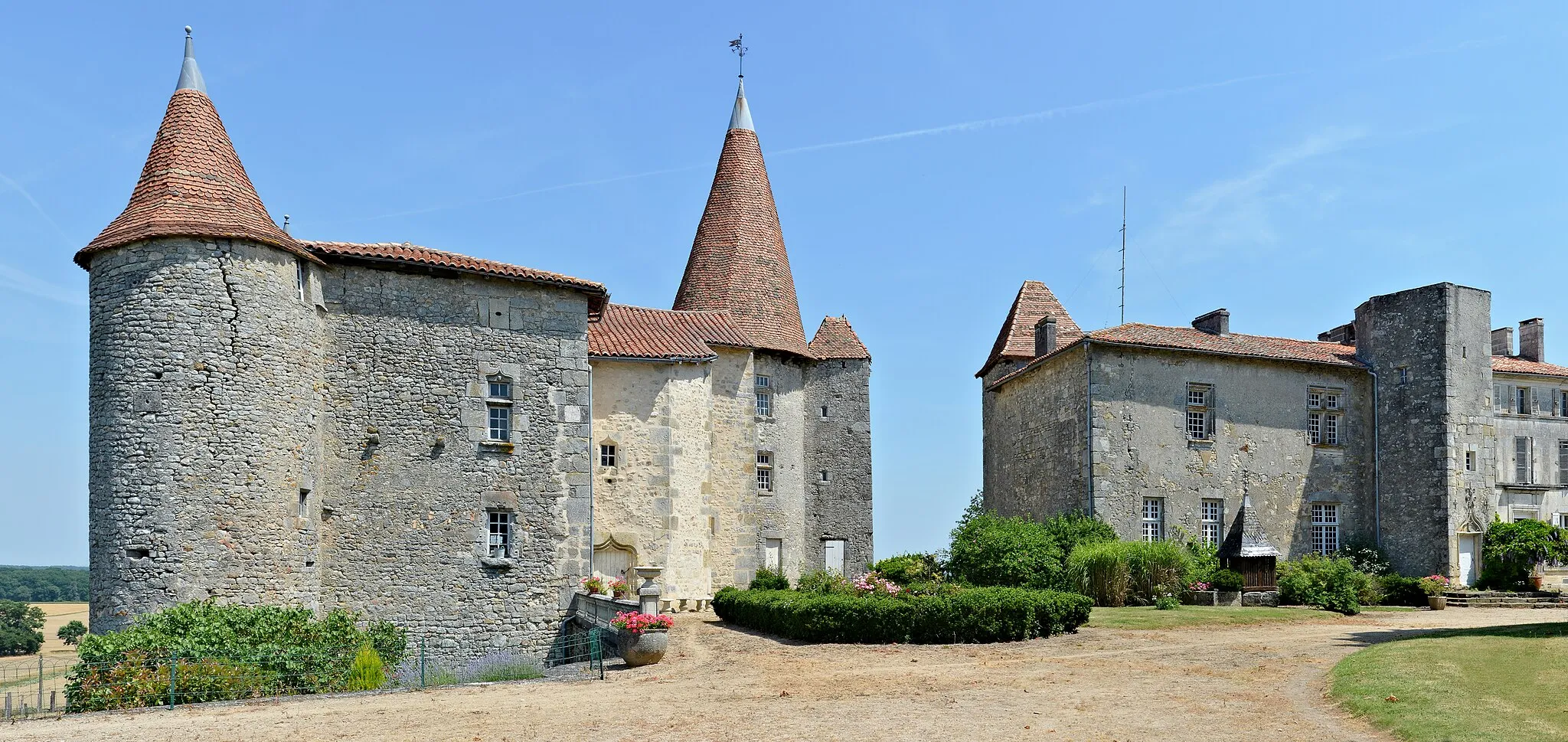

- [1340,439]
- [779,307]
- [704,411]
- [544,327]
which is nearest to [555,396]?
A: [544,327]

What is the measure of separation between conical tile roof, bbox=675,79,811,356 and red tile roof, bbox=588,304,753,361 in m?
1.80

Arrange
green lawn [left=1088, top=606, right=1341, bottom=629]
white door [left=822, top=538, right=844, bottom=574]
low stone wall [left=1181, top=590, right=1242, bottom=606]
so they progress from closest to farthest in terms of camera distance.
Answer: green lawn [left=1088, top=606, right=1341, bottom=629] → low stone wall [left=1181, top=590, right=1242, bottom=606] → white door [left=822, top=538, right=844, bottom=574]

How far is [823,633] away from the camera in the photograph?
62.8 feet

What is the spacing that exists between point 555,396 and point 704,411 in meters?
5.36

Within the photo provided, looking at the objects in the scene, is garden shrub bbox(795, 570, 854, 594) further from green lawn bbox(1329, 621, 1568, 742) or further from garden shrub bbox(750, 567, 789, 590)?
green lawn bbox(1329, 621, 1568, 742)

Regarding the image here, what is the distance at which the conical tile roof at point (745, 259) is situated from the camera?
32688mm

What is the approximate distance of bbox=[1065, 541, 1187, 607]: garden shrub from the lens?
25.1 m

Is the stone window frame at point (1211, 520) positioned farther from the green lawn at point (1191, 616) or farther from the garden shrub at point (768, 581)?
the garden shrub at point (768, 581)

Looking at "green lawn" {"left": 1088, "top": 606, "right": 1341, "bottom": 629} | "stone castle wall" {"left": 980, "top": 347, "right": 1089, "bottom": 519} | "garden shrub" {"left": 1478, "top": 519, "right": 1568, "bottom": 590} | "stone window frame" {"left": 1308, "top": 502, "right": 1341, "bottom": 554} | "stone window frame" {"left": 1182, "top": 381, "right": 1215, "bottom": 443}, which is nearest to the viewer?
"green lawn" {"left": 1088, "top": 606, "right": 1341, "bottom": 629}

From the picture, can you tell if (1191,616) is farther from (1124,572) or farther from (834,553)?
(834,553)

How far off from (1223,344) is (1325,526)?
A: 5822 millimetres

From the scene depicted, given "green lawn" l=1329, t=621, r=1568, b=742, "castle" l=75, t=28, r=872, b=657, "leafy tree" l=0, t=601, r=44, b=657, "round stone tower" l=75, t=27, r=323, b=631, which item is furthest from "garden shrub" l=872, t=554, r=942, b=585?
"leafy tree" l=0, t=601, r=44, b=657

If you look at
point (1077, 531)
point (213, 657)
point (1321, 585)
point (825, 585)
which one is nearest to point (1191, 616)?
point (1077, 531)

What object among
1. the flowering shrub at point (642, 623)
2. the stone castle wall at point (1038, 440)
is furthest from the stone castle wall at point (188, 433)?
the stone castle wall at point (1038, 440)
